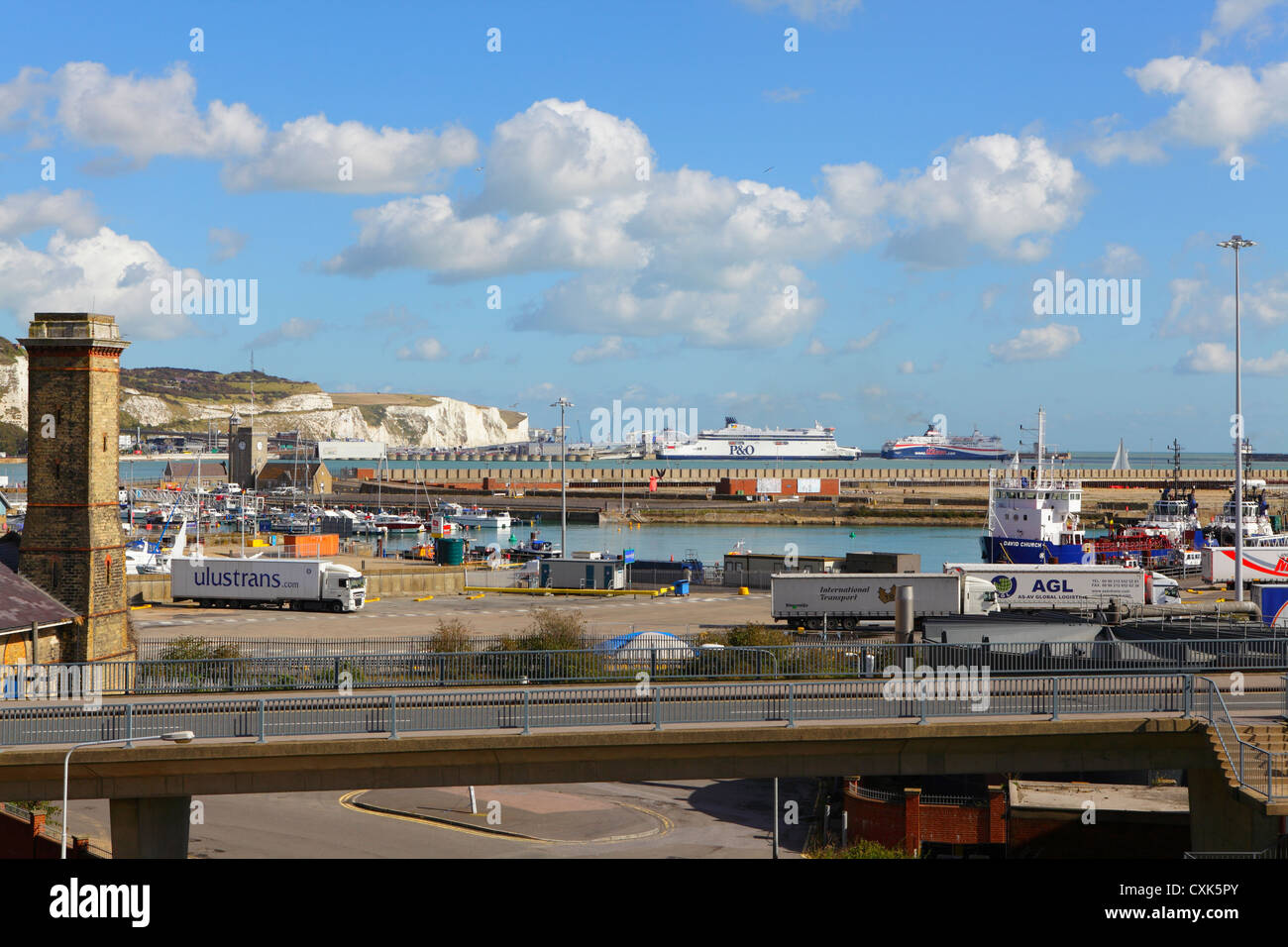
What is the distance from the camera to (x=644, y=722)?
1914cm

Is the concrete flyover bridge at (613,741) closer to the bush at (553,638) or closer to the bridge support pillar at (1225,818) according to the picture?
the bridge support pillar at (1225,818)

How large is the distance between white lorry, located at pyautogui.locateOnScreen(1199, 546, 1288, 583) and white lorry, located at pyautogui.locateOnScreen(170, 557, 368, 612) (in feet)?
135

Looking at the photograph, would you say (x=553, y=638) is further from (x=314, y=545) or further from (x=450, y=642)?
(x=314, y=545)

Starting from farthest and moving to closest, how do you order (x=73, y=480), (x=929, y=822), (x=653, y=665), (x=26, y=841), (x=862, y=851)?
(x=73, y=480)
(x=929, y=822)
(x=653, y=665)
(x=862, y=851)
(x=26, y=841)

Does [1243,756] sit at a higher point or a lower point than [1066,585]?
lower

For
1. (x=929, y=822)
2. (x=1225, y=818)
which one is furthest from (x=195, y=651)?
(x=1225, y=818)

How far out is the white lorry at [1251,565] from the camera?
Result: 176ft

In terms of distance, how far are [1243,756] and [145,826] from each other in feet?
57.4

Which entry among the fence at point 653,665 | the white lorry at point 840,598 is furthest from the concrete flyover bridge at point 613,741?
the white lorry at point 840,598

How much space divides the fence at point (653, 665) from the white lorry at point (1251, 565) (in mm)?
31263

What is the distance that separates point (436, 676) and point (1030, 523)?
2058 inches

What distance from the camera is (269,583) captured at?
51188 mm
